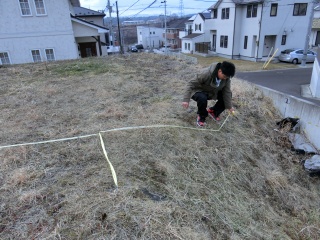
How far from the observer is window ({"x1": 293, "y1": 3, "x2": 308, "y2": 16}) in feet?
56.6

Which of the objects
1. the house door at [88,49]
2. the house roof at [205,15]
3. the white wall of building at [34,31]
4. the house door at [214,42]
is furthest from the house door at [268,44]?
the white wall of building at [34,31]

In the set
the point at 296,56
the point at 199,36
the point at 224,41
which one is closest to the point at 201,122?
the point at 296,56

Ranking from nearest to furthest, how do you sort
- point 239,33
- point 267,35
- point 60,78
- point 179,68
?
point 60,78 → point 179,68 → point 267,35 → point 239,33

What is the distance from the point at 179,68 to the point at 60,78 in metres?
3.55

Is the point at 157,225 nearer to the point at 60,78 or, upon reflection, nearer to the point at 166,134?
the point at 166,134

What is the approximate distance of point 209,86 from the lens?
318 cm

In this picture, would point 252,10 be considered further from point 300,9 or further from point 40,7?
point 40,7

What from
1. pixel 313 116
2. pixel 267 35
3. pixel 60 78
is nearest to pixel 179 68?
pixel 60 78

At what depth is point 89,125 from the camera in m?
3.27

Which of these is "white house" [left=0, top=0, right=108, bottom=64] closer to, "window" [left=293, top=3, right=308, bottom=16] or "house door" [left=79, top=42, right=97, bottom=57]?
"house door" [left=79, top=42, right=97, bottom=57]

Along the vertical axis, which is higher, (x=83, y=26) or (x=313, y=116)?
(x=83, y=26)

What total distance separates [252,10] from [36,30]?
578 inches

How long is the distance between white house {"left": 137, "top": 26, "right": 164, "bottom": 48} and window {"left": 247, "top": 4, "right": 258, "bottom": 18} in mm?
24168

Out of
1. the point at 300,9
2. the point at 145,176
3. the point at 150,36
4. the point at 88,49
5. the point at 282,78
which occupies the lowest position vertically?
the point at 282,78
